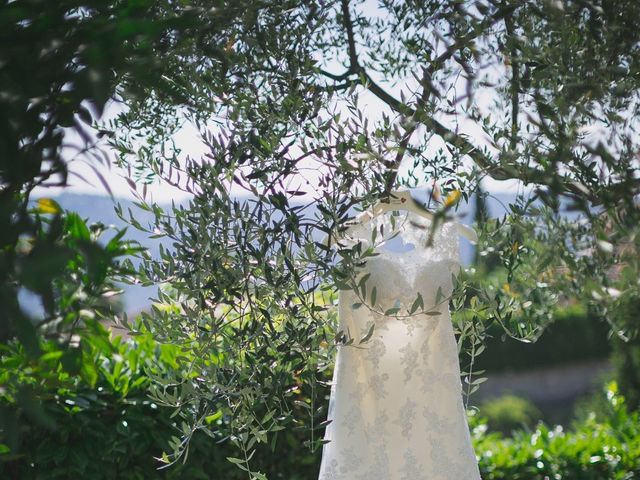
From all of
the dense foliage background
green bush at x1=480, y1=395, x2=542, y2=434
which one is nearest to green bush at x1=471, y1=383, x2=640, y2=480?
the dense foliage background

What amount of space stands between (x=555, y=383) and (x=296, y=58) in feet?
49.6

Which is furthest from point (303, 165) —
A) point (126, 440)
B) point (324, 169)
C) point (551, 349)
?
point (551, 349)

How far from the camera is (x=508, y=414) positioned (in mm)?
10828

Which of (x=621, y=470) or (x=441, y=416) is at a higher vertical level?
(x=621, y=470)

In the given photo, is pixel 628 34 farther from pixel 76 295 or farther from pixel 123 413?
pixel 123 413

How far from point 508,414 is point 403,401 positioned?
8.66 m

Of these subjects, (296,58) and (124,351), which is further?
(124,351)

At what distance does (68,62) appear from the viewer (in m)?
1.00

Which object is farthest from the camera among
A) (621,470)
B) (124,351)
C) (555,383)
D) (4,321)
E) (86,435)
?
→ (555,383)

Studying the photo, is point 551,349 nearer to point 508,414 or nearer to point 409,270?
point 508,414

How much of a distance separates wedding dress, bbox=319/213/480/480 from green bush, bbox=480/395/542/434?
8072 millimetres

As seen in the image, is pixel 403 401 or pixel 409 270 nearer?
pixel 409 270

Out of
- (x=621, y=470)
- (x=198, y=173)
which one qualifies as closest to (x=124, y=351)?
(x=198, y=173)

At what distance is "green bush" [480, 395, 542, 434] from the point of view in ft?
34.9
